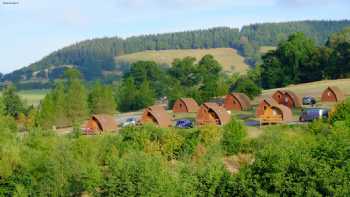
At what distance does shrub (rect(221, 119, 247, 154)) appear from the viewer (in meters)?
52.1

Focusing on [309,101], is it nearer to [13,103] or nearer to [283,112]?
[283,112]

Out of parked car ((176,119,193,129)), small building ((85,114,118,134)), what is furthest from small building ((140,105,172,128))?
small building ((85,114,118,134))

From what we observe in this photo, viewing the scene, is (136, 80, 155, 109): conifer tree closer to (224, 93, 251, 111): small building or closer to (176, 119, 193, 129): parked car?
(224, 93, 251, 111): small building

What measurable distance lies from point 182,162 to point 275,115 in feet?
71.7

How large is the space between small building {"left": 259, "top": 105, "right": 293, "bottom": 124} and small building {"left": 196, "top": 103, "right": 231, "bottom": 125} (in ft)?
12.3

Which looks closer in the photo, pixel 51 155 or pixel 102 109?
pixel 51 155


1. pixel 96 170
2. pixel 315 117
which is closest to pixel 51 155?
pixel 96 170

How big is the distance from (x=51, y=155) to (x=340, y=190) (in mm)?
21822

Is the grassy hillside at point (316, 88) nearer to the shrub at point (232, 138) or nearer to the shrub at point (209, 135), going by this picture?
the shrub at point (232, 138)

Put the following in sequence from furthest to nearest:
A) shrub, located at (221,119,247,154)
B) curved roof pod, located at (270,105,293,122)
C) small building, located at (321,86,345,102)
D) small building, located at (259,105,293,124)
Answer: small building, located at (321,86,345,102), curved roof pod, located at (270,105,293,122), small building, located at (259,105,293,124), shrub, located at (221,119,247,154)

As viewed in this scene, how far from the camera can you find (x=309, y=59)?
110m

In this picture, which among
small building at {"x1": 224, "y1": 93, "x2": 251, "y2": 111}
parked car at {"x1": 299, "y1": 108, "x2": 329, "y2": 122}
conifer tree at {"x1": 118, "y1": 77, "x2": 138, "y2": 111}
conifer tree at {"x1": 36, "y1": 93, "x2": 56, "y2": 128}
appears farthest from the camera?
conifer tree at {"x1": 118, "y1": 77, "x2": 138, "y2": 111}

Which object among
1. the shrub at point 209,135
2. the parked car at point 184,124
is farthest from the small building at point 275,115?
the shrub at point 209,135

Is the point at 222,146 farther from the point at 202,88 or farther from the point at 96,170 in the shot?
the point at 202,88
